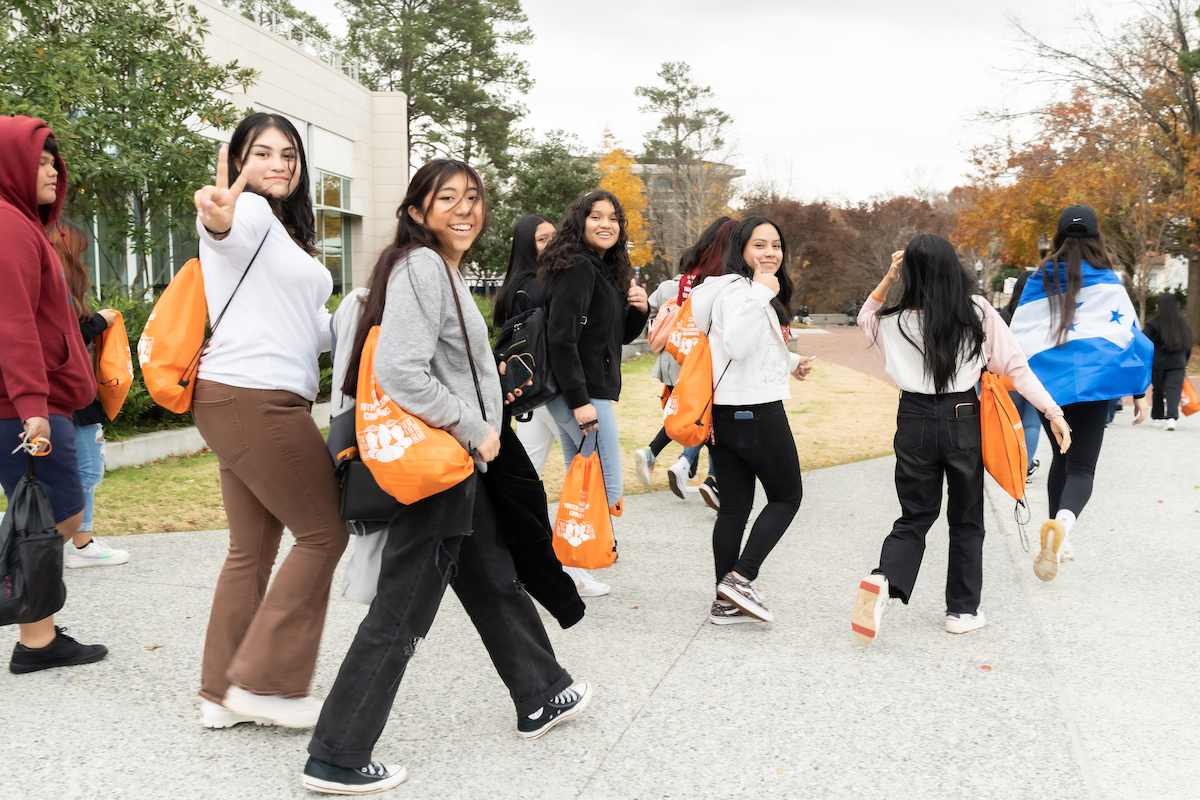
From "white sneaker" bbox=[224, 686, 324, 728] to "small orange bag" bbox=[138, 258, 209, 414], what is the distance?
37.6 inches

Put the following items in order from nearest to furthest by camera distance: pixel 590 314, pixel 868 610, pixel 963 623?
1. pixel 868 610
2. pixel 963 623
3. pixel 590 314

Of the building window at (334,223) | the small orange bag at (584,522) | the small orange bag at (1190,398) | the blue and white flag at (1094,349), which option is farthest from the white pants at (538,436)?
the building window at (334,223)

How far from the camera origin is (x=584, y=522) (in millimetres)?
3811

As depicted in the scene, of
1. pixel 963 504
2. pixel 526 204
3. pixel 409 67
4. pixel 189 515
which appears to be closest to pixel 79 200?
pixel 189 515

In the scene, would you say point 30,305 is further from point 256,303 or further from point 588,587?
point 588,587

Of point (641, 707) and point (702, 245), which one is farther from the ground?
point (702, 245)

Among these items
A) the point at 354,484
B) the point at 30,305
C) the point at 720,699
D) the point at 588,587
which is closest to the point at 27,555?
the point at 30,305

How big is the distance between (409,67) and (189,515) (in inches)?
1228

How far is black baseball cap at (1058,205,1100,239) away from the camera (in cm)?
451

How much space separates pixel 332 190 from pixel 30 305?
23.3 metres

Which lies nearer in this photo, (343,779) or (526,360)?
(343,779)

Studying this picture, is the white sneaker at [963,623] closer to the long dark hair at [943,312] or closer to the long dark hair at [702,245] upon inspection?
the long dark hair at [943,312]

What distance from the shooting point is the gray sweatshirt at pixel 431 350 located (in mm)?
2299

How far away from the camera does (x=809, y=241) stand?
165 ft
